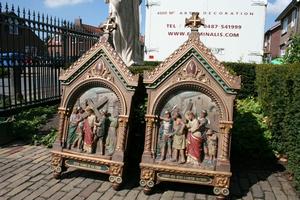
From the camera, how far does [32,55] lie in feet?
27.8

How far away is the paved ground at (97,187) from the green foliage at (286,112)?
34cm

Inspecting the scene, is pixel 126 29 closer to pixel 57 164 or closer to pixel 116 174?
pixel 57 164

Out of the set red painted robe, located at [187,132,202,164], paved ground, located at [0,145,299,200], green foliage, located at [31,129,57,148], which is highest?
red painted robe, located at [187,132,202,164]

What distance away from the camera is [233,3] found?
36.1ft

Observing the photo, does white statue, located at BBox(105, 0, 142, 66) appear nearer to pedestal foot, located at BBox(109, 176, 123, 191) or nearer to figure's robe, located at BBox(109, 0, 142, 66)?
figure's robe, located at BBox(109, 0, 142, 66)

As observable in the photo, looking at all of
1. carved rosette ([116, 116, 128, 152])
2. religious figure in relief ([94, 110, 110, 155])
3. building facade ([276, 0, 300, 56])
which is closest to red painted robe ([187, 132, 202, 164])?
carved rosette ([116, 116, 128, 152])

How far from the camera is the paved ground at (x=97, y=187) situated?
3.84 metres

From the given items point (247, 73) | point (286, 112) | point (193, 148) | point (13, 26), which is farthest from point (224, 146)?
point (247, 73)

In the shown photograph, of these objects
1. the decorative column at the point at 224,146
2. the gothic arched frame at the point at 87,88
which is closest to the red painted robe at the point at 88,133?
the gothic arched frame at the point at 87,88

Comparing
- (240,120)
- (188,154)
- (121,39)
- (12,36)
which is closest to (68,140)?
(188,154)

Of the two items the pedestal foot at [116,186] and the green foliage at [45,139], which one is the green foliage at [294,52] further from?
the pedestal foot at [116,186]

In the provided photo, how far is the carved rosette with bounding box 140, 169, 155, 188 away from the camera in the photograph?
387 centimetres

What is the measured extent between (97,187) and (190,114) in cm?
140

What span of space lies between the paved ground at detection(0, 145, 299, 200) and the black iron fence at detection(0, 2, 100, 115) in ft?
9.16
